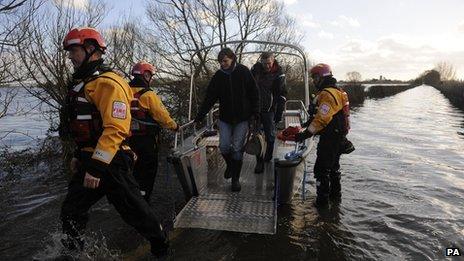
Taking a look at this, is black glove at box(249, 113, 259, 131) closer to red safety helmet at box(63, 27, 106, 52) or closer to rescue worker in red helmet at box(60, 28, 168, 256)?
rescue worker in red helmet at box(60, 28, 168, 256)

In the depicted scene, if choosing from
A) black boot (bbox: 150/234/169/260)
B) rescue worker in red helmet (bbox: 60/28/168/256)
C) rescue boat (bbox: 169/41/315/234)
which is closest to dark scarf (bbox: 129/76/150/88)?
rescue boat (bbox: 169/41/315/234)

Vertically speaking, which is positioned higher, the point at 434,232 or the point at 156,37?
the point at 156,37

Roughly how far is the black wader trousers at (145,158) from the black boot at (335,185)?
2859 mm

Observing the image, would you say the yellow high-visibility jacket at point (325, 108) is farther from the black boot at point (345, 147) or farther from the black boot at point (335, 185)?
the black boot at point (335, 185)

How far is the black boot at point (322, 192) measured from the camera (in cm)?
635

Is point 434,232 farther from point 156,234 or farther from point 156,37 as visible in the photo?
point 156,37

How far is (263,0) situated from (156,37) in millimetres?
6360

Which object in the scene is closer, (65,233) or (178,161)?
(65,233)

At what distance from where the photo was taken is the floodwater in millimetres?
4883

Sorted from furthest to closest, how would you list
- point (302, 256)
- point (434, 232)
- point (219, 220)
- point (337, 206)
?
point (337, 206) < point (434, 232) < point (219, 220) < point (302, 256)

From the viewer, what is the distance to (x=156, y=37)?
1688cm

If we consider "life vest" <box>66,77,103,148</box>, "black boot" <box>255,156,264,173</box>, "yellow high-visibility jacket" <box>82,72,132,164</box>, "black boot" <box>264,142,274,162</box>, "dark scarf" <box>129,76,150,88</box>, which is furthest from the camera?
"black boot" <box>264,142,274,162</box>

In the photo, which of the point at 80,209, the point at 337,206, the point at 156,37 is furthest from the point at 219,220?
the point at 156,37

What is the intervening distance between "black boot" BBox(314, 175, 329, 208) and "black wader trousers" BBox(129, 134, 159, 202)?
249 centimetres
